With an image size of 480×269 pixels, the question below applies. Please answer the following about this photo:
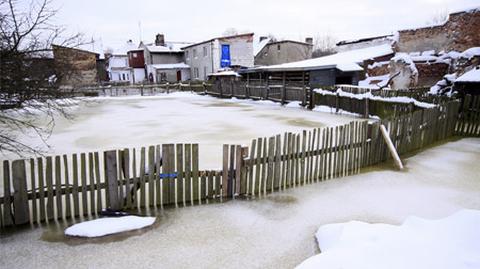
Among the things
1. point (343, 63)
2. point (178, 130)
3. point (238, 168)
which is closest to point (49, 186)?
point (238, 168)

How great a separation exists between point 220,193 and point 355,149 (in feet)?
10.9

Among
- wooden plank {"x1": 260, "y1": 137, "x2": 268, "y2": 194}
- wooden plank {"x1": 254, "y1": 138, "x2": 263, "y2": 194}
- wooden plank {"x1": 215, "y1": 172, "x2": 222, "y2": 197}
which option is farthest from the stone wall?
wooden plank {"x1": 215, "y1": 172, "x2": 222, "y2": 197}

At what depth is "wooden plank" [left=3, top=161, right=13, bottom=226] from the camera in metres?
4.41

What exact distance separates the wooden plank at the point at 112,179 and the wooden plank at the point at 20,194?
106cm

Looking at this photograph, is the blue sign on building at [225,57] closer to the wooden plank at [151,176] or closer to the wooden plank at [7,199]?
the wooden plank at [151,176]

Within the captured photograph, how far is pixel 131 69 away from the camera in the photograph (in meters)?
53.4

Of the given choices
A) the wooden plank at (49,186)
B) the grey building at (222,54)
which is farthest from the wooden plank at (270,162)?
the grey building at (222,54)

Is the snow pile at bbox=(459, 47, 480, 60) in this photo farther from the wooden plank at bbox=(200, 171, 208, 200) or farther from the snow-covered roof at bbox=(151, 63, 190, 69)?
the snow-covered roof at bbox=(151, 63, 190, 69)

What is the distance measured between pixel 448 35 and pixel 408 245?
2320 cm

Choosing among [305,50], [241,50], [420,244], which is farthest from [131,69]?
[420,244]

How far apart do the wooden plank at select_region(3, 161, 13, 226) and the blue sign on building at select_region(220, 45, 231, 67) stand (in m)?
36.7

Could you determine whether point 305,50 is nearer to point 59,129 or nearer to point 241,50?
point 241,50

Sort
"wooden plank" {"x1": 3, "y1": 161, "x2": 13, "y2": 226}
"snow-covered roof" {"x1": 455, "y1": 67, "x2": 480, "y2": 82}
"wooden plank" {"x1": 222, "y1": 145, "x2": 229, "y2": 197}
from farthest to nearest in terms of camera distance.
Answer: "snow-covered roof" {"x1": 455, "y1": 67, "x2": 480, "y2": 82} → "wooden plank" {"x1": 222, "y1": 145, "x2": 229, "y2": 197} → "wooden plank" {"x1": 3, "y1": 161, "x2": 13, "y2": 226}

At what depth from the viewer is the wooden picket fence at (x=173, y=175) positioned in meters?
4.62
